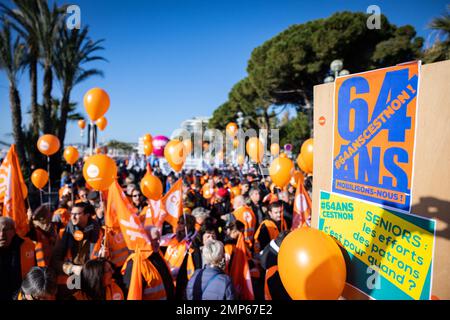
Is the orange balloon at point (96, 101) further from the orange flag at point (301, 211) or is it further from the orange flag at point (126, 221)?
the orange flag at point (301, 211)

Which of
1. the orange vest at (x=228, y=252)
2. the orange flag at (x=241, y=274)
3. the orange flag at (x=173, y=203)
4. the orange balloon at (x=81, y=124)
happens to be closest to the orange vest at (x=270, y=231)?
the orange vest at (x=228, y=252)

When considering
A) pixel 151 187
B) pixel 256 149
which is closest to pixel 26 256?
pixel 151 187

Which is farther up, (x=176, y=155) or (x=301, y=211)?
(x=176, y=155)

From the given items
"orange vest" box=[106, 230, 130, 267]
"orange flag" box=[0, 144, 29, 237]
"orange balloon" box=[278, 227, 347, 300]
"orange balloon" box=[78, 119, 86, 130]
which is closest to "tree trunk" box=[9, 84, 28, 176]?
"orange balloon" box=[78, 119, 86, 130]

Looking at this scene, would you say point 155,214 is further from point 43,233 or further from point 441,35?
point 441,35

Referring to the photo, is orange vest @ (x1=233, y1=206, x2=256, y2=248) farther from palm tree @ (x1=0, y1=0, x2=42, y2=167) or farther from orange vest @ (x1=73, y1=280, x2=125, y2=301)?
palm tree @ (x1=0, y1=0, x2=42, y2=167)

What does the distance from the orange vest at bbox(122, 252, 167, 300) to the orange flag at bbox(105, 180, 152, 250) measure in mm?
246

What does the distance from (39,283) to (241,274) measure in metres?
1.71

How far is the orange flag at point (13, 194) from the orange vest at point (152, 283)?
1.83 metres

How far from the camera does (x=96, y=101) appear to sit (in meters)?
4.34
